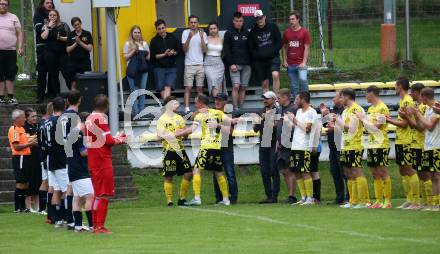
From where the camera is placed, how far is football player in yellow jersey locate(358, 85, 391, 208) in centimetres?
1955

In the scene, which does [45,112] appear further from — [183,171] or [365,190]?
[365,190]

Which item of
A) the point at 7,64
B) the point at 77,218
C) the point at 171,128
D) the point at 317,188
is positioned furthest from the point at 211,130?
the point at 7,64

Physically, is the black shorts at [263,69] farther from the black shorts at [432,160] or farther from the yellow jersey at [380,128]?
the black shorts at [432,160]

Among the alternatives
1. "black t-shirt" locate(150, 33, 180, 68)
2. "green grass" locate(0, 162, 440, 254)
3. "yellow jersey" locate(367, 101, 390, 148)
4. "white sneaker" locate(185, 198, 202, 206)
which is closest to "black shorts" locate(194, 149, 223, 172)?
"white sneaker" locate(185, 198, 202, 206)

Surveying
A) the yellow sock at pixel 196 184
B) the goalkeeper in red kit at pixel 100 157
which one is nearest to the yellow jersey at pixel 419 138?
the yellow sock at pixel 196 184

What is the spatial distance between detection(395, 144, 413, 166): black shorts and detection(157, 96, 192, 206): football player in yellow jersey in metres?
3.97

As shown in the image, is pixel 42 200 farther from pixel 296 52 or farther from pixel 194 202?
pixel 296 52

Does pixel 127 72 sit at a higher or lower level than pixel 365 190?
higher

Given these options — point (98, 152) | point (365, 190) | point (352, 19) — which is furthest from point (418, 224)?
point (352, 19)

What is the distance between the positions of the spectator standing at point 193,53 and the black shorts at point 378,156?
615 cm

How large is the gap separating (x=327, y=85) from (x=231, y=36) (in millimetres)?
2624

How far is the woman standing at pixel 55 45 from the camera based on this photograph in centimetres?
2438

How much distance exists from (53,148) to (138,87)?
740 centimetres

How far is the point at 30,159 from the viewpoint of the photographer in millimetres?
20797
